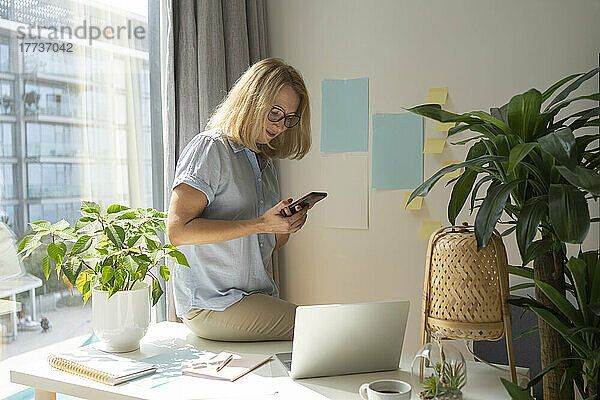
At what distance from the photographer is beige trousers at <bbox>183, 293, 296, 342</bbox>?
74.1 inches

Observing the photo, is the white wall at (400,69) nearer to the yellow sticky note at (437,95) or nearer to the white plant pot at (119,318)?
the yellow sticky note at (437,95)

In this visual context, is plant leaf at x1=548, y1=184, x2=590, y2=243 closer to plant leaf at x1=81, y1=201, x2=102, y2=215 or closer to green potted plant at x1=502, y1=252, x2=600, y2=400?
green potted plant at x1=502, y1=252, x2=600, y2=400

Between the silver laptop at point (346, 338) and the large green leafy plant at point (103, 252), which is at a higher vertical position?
the large green leafy plant at point (103, 252)

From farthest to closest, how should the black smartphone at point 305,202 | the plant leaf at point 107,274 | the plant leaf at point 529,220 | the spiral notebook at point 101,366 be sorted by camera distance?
the black smartphone at point 305,202 < the plant leaf at point 107,274 < the spiral notebook at point 101,366 < the plant leaf at point 529,220

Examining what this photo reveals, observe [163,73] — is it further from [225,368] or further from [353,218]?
[225,368]

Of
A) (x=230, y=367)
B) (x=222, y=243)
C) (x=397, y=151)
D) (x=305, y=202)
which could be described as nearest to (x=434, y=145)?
(x=397, y=151)

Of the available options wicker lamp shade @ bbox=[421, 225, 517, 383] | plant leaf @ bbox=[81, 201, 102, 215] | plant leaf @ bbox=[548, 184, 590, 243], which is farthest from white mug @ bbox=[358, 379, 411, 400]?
plant leaf @ bbox=[81, 201, 102, 215]

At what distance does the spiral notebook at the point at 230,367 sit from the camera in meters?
1.53

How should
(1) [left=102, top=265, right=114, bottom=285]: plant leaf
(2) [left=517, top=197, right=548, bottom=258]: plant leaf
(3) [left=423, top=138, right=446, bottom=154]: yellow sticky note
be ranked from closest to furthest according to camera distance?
1. (2) [left=517, top=197, right=548, bottom=258]: plant leaf
2. (1) [left=102, top=265, right=114, bottom=285]: plant leaf
3. (3) [left=423, top=138, right=446, bottom=154]: yellow sticky note

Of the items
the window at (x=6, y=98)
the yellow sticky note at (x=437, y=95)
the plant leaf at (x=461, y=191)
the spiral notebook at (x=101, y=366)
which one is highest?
the yellow sticky note at (x=437, y=95)

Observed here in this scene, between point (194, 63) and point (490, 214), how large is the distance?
5.63 feet

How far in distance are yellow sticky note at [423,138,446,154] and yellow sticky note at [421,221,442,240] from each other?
0.31 meters

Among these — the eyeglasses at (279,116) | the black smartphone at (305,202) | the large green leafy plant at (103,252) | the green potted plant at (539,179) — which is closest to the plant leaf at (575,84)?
the green potted plant at (539,179)

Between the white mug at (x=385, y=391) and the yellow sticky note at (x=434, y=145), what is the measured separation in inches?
56.7
